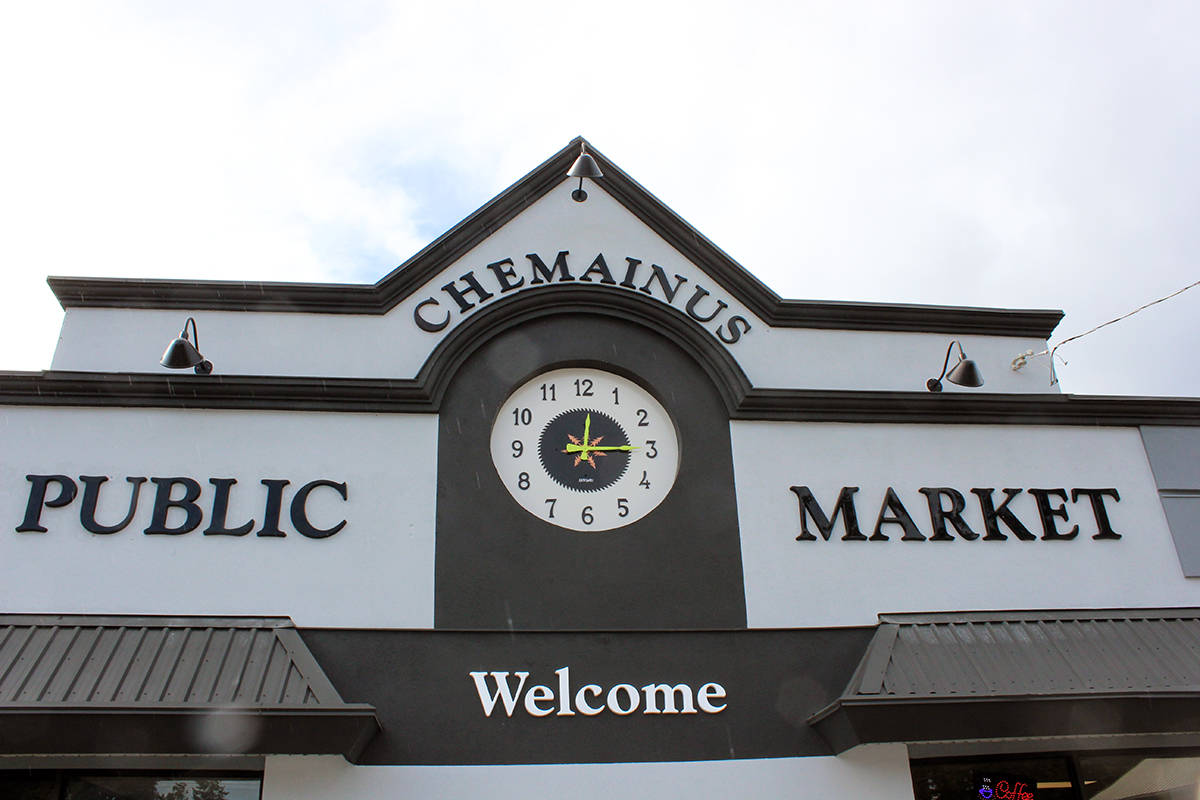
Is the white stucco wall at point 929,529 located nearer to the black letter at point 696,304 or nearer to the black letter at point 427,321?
the black letter at point 696,304

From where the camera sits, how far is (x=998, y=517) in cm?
1004

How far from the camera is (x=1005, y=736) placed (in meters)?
8.20

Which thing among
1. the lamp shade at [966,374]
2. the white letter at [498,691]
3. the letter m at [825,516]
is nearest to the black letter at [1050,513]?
the lamp shade at [966,374]

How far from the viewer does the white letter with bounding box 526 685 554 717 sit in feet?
28.1

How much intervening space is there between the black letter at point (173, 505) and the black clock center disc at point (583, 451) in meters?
3.35

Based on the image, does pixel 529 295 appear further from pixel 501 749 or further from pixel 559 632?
pixel 501 749

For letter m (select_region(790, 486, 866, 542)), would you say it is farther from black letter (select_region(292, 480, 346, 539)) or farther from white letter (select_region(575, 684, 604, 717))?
black letter (select_region(292, 480, 346, 539))

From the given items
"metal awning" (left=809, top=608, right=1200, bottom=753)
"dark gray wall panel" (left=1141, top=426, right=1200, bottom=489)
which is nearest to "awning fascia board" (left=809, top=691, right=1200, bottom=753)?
"metal awning" (left=809, top=608, right=1200, bottom=753)

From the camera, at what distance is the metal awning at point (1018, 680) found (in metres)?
8.14

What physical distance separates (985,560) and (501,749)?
5.24 metres

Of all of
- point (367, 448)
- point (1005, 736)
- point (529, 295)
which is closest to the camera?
point (1005, 736)

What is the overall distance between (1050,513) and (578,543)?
5.07m

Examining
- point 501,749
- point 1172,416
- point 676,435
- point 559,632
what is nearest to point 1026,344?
point 1172,416

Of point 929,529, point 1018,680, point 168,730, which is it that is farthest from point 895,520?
point 168,730
